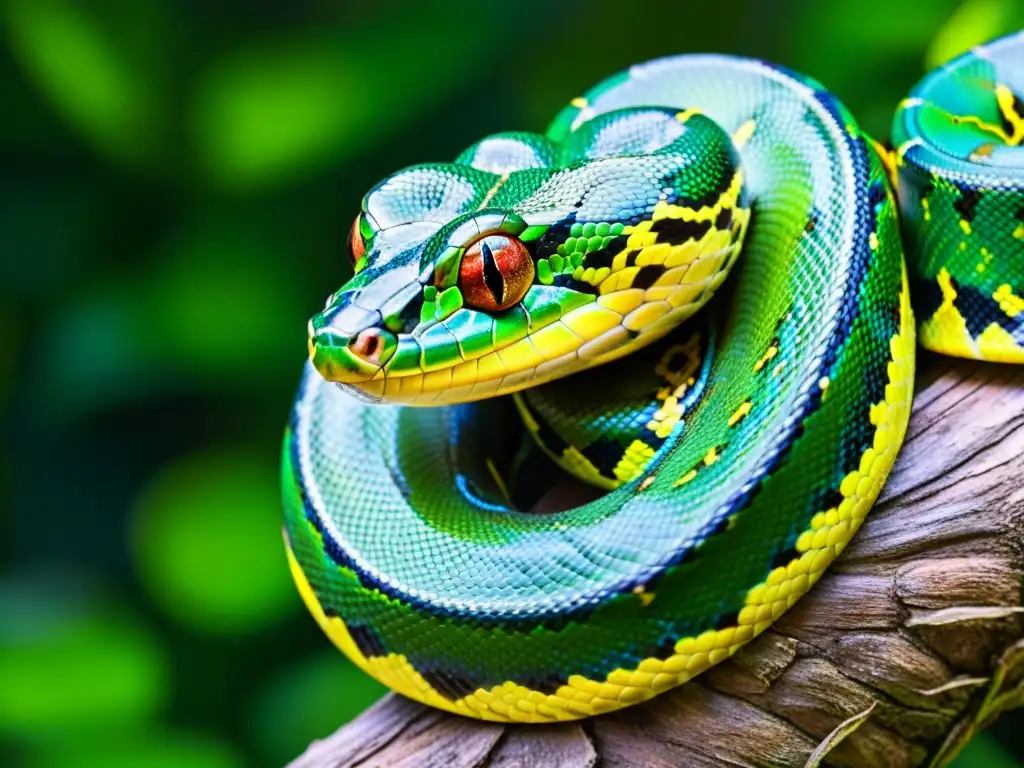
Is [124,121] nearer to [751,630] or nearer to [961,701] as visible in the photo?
[751,630]

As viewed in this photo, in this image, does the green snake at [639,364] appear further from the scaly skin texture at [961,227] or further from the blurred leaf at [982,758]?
the blurred leaf at [982,758]

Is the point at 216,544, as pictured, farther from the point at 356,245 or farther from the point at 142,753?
the point at 356,245

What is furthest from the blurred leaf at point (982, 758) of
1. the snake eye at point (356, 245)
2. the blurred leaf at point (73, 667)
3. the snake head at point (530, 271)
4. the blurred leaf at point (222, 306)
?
the blurred leaf at point (73, 667)

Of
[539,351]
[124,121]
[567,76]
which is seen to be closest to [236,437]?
[124,121]

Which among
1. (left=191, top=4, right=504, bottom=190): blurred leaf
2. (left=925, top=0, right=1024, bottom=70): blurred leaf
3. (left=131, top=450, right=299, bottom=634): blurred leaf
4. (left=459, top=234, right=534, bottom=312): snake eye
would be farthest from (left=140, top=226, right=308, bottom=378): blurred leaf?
(left=925, top=0, right=1024, bottom=70): blurred leaf

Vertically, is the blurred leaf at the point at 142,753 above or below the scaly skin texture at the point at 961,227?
below

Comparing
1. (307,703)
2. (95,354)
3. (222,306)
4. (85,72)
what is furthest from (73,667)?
(85,72)

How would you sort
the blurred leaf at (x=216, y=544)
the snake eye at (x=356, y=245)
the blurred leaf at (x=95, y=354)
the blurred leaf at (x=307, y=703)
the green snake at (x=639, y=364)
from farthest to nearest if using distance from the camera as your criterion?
the blurred leaf at (x=95, y=354) → the blurred leaf at (x=216, y=544) → the blurred leaf at (x=307, y=703) → the snake eye at (x=356, y=245) → the green snake at (x=639, y=364)

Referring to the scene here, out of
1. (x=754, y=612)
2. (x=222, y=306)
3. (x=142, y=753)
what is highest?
(x=754, y=612)
